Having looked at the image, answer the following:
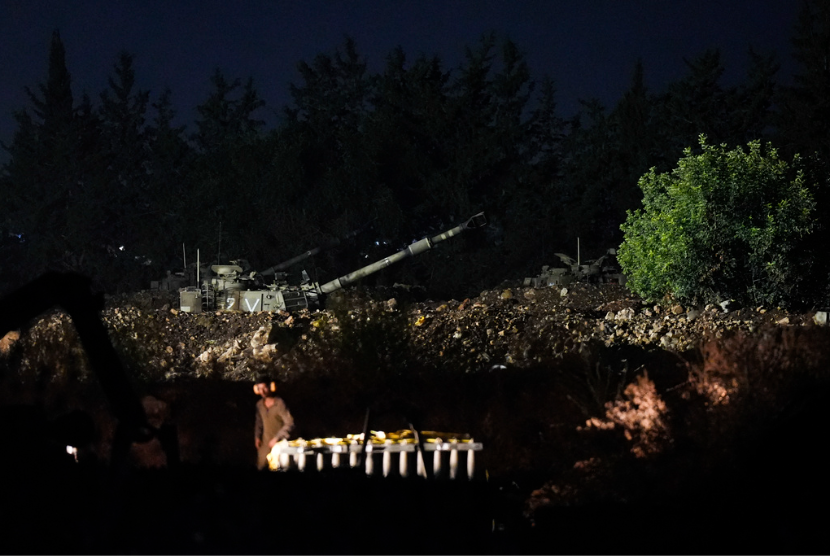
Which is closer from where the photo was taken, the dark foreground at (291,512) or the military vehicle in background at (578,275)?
the dark foreground at (291,512)

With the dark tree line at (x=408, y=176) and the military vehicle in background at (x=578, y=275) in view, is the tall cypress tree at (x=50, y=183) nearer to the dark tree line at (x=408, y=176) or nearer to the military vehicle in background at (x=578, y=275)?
the dark tree line at (x=408, y=176)

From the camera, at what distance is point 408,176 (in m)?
53.8

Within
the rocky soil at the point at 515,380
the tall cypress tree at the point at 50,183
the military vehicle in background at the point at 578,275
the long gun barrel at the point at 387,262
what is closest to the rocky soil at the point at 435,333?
the rocky soil at the point at 515,380

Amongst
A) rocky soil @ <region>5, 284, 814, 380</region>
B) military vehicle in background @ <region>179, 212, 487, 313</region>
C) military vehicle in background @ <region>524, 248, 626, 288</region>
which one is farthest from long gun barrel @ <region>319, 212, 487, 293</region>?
military vehicle in background @ <region>524, 248, 626, 288</region>

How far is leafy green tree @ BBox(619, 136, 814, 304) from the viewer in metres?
27.9

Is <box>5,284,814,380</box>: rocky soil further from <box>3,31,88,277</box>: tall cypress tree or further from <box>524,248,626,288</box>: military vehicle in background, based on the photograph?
<box>3,31,88,277</box>: tall cypress tree

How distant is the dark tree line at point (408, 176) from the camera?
5056cm

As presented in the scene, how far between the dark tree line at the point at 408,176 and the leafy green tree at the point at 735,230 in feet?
60.4

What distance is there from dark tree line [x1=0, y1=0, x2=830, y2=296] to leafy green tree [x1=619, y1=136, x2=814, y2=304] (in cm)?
1841

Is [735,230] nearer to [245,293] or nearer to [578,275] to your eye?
[578,275]

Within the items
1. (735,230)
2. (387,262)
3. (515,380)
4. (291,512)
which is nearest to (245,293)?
(387,262)

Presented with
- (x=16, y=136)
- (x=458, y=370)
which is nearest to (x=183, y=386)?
(x=458, y=370)

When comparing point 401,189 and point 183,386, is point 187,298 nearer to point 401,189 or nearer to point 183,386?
Result: point 183,386

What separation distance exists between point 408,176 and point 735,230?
27599 millimetres
